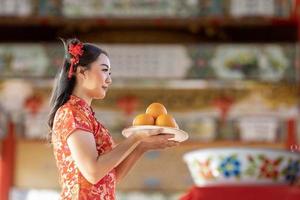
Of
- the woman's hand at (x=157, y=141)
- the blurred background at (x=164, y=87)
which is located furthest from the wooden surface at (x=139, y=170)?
the woman's hand at (x=157, y=141)

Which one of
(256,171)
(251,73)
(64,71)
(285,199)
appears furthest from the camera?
(251,73)

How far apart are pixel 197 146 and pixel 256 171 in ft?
19.7

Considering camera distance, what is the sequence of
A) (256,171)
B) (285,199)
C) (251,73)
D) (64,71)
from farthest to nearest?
(251,73) → (64,71) → (256,171) → (285,199)

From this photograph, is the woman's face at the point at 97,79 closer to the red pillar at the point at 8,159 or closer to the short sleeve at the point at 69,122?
the short sleeve at the point at 69,122

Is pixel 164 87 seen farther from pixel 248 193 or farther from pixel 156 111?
pixel 248 193

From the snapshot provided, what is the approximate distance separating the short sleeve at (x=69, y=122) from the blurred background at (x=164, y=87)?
18.0 ft

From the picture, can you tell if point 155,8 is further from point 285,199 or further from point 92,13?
point 285,199

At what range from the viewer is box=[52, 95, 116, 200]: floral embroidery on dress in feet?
7.53

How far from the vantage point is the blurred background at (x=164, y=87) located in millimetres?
7938

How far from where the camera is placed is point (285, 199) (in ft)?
7.09

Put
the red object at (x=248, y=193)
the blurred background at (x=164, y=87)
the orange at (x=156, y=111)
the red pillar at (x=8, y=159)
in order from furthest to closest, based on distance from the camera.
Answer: the red pillar at (x=8, y=159) → the blurred background at (x=164, y=87) → the orange at (x=156, y=111) → the red object at (x=248, y=193)

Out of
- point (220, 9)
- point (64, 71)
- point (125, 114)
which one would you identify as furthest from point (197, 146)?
point (64, 71)

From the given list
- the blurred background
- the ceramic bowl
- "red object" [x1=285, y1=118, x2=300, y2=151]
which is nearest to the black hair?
the ceramic bowl

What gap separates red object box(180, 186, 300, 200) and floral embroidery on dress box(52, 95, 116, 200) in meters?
0.23
